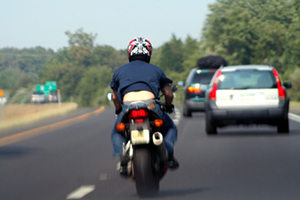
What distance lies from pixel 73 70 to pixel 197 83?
119 m

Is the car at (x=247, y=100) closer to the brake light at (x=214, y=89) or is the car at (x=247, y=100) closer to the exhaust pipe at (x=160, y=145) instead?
the brake light at (x=214, y=89)

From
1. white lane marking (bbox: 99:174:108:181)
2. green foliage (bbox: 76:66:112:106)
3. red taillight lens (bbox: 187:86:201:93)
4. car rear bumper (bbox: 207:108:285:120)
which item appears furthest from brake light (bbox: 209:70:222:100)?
green foliage (bbox: 76:66:112:106)

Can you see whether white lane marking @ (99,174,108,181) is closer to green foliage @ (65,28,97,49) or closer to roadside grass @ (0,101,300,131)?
roadside grass @ (0,101,300,131)

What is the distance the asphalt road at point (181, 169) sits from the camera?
25.6 feet

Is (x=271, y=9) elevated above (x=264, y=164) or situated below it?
above

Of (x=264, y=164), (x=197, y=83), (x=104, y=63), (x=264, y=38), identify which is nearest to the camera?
(x=264, y=164)

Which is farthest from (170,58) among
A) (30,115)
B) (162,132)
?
(162,132)

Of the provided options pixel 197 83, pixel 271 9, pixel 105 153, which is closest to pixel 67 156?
pixel 105 153

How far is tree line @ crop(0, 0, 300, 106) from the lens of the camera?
73.6 m

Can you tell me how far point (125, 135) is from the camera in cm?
762

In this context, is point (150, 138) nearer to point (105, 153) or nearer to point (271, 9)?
point (105, 153)

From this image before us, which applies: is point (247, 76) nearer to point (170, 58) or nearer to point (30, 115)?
point (30, 115)

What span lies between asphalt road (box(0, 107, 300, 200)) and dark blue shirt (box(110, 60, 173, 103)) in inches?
46.1

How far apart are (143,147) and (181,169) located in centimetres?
280
